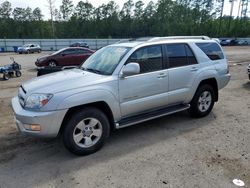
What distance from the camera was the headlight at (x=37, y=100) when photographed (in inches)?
137

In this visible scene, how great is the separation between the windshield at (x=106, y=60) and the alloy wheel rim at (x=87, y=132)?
897 mm

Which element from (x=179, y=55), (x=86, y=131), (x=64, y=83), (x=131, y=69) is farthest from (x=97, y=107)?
(x=179, y=55)

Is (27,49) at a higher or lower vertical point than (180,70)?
lower

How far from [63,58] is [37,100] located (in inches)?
489

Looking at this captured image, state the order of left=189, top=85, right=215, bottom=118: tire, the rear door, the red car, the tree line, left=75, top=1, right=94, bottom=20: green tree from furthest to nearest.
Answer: left=75, top=1, right=94, bottom=20: green tree, the tree line, the red car, left=189, top=85, right=215, bottom=118: tire, the rear door

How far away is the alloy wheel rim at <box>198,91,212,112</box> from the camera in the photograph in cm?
539

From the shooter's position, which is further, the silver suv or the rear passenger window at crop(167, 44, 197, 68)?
the rear passenger window at crop(167, 44, 197, 68)

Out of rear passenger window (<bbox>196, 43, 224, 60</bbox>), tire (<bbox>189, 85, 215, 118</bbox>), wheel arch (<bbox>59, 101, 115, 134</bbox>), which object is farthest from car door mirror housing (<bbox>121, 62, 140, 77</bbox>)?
rear passenger window (<bbox>196, 43, 224, 60</bbox>)

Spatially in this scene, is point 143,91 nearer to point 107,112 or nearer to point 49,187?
point 107,112

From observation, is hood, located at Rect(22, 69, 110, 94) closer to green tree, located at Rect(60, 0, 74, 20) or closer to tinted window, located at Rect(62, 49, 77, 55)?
tinted window, located at Rect(62, 49, 77, 55)

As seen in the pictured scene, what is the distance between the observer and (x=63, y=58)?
50.6ft

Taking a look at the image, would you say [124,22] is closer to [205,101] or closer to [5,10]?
[5,10]

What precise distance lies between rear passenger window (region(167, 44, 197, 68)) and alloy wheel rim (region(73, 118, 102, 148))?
6.31 ft

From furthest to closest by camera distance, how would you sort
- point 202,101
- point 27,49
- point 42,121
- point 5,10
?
point 5,10 → point 27,49 → point 202,101 → point 42,121
